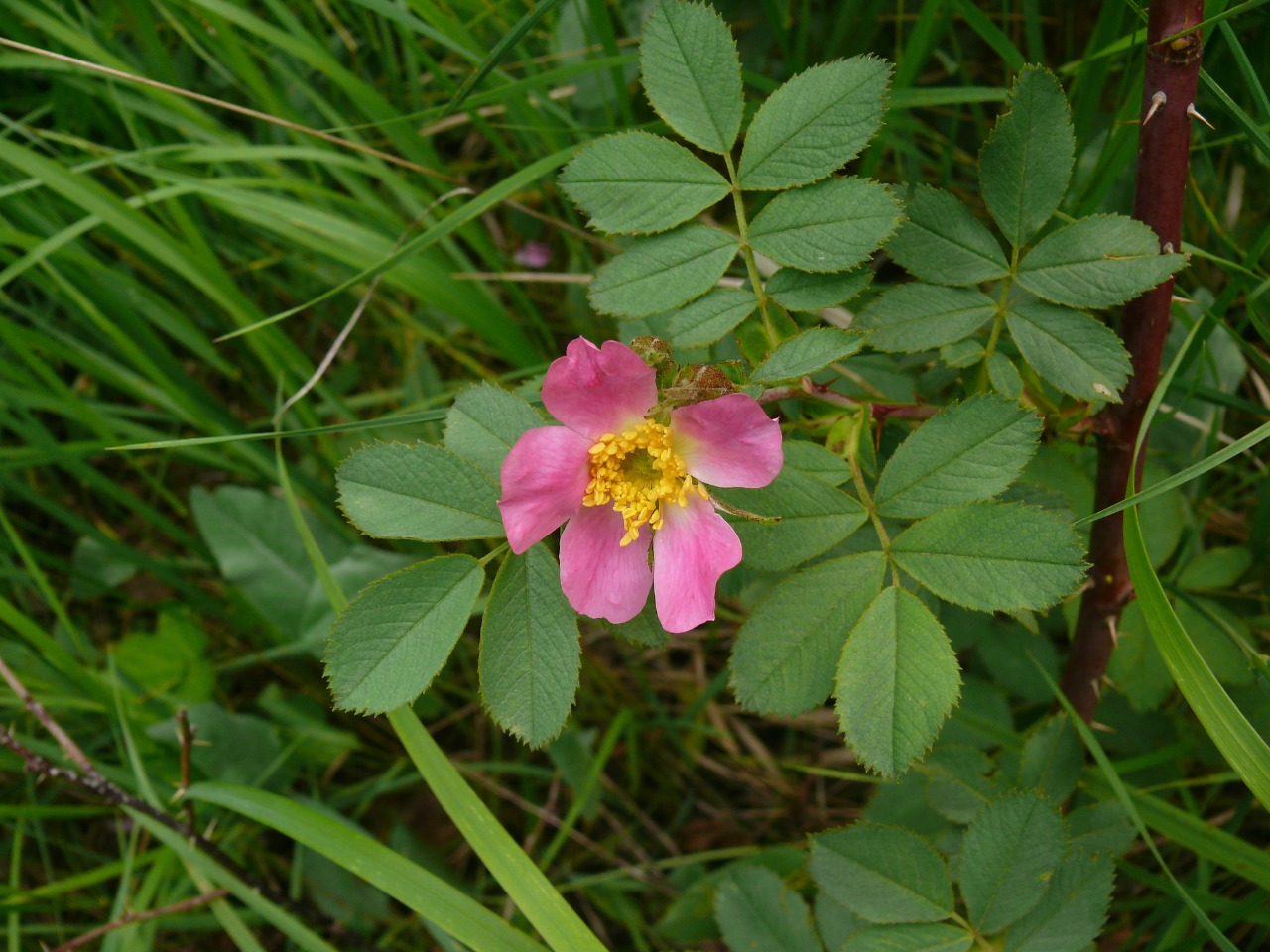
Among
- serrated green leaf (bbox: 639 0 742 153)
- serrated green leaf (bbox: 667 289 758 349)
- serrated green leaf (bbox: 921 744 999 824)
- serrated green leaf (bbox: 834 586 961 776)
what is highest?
serrated green leaf (bbox: 639 0 742 153)

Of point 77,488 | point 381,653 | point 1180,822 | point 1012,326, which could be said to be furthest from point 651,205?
point 77,488

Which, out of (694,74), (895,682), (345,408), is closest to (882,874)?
(895,682)

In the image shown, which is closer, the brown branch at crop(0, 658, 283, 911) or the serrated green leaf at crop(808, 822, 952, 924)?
the serrated green leaf at crop(808, 822, 952, 924)

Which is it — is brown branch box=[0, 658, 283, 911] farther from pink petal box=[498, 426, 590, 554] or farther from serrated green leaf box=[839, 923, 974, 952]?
serrated green leaf box=[839, 923, 974, 952]

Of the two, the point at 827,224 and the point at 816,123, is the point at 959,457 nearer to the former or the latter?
the point at 827,224

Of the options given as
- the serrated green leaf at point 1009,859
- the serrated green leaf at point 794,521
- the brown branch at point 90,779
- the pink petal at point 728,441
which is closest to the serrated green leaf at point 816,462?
the serrated green leaf at point 794,521

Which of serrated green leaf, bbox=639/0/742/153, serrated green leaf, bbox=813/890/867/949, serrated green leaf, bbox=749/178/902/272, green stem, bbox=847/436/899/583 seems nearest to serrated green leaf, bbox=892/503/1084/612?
green stem, bbox=847/436/899/583

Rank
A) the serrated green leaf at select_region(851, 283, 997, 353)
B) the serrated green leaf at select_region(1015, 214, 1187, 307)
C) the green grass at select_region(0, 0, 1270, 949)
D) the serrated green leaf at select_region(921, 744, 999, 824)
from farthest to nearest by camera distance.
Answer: the green grass at select_region(0, 0, 1270, 949), the serrated green leaf at select_region(921, 744, 999, 824), the serrated green leaf at select_region(851, 283, 997, 353), the serrated green leaf at select_region(1015, 214, 1187, 307)
